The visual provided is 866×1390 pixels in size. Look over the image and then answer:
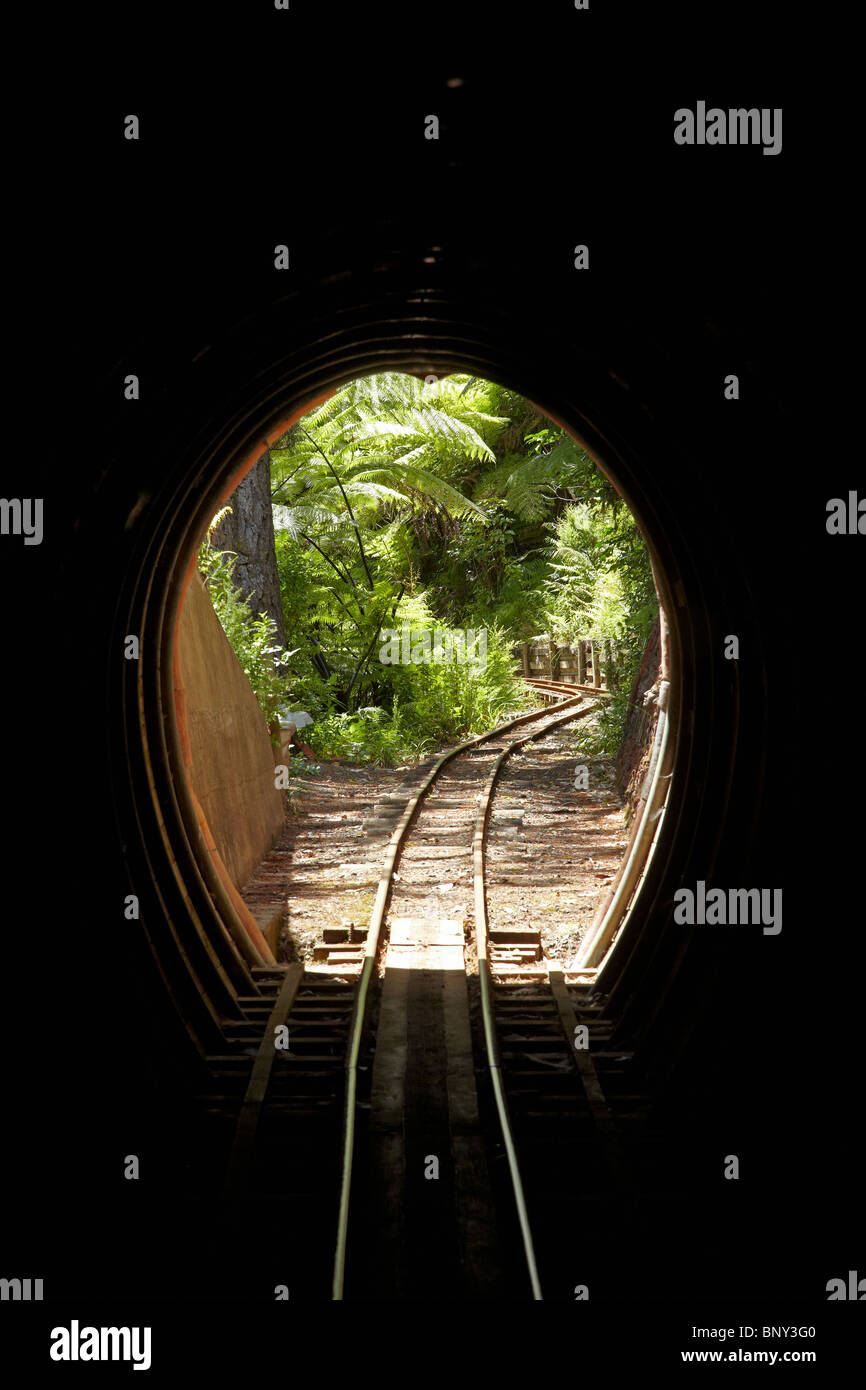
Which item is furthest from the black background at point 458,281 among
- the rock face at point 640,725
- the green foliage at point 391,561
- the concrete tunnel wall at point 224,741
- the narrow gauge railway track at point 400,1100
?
the green foliage at point 391,561

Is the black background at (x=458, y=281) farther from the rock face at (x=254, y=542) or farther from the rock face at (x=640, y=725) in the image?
the rock face at (x=254, y=542)

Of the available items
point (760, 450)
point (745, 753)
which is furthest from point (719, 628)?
point (760, 450)

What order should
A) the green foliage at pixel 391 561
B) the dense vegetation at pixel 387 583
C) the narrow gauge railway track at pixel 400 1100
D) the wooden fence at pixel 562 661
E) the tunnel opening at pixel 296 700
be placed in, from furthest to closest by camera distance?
the wooden fence at pixel 562 661
the green foliage at pixel 391 561
the dense vegetation at pixel 387 583
the tunnel opening at pixel 296 700
the narrow gauge railway track at pixel 400 1100

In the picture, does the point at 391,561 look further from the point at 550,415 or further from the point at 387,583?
the point at 550,415

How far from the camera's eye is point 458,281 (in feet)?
Result: 17.4

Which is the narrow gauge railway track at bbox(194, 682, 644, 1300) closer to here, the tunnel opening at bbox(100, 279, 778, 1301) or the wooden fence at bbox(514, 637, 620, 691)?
the tunnel opening at bbox(100, 279, 778, 1301)

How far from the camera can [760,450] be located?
4.39 metres

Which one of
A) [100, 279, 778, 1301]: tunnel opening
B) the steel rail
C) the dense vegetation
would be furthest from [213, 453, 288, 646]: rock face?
[100, 279, 778, 1301]: tunnel opening

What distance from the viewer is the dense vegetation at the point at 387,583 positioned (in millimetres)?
15617

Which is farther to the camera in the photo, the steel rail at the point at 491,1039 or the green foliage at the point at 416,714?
the green foliage at the point at 416,714

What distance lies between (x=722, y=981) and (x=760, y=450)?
7.00 feet

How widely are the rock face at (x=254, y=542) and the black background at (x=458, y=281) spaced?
12.2m

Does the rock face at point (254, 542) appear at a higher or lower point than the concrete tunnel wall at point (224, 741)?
higher

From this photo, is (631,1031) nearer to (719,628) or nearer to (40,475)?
(719,628)
